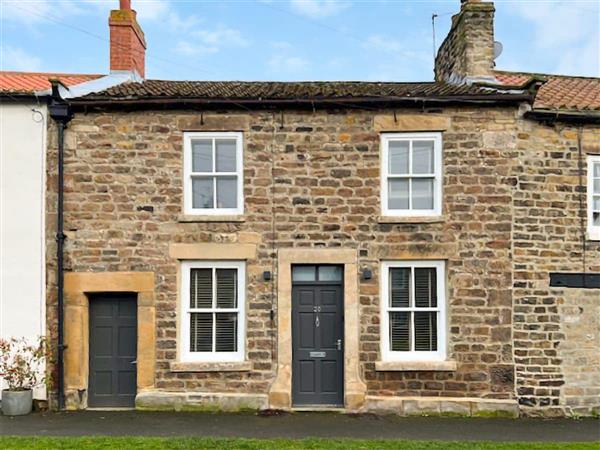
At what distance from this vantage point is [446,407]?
10344 mm

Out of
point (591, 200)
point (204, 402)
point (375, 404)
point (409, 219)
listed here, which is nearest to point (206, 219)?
point (204, 402)

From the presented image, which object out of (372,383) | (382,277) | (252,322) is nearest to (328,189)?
(382,277)

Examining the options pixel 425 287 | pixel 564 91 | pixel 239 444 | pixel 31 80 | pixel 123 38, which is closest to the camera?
pixel 239 444

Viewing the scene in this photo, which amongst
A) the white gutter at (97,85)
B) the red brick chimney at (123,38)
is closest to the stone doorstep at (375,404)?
the white gutter at (97,85)

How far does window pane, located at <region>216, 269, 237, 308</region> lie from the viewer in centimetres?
1090

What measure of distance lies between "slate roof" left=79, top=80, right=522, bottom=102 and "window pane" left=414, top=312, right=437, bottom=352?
4.10 metres

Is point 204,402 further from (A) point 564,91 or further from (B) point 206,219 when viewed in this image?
(A) point 564,91

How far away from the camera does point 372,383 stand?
34.5 feet

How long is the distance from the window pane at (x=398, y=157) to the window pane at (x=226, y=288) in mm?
3578

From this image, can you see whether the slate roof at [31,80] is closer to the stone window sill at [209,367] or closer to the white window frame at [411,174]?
the stone window sill at [209,367]

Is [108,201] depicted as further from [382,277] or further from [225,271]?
[382,277]

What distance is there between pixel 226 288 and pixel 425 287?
3.75 metres

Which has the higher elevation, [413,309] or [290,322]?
[413,309]

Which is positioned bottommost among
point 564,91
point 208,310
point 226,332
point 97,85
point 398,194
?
point 226,332
